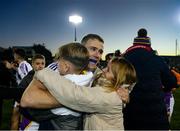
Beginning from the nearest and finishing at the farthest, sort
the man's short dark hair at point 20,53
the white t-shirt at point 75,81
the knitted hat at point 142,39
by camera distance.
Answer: the white t-shirt at point 75,81, the knitted hat at point 142,39, the man's short dark hair at point 20,53

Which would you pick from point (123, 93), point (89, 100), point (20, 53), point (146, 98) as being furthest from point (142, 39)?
point (20, 53)

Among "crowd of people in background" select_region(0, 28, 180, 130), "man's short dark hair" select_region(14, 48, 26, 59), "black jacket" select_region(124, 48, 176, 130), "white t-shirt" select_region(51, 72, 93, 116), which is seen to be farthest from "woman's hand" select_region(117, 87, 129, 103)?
"man's short dark hair" select_region(14, 48, 26, 59)

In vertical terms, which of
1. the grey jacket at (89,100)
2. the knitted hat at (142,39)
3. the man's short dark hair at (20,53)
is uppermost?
the man's short dark hair at (20,53)

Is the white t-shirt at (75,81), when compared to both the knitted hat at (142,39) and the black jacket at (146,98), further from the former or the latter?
the knitted hat at (142,39)

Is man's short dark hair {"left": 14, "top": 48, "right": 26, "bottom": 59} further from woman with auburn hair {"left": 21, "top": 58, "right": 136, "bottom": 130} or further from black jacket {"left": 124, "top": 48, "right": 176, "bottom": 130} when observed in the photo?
woman with auburn hair {"left": 21, "top": 58, "right": 136, "bottom": 130}

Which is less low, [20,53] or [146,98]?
[20,53]

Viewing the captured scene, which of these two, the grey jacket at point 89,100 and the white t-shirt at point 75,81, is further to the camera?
the white t-shirt at point 75,81

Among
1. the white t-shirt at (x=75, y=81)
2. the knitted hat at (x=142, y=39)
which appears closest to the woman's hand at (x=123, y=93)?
the white t-shirt at (x=75, y=81)

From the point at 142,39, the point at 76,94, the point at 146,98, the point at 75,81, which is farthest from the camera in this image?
the point at 142,39

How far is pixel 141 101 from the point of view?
432cm

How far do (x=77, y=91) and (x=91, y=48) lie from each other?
1.47 meters

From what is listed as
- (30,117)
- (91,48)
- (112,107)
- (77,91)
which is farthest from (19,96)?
(91,48)

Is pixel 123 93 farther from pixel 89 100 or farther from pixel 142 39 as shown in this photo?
pixel 142 39

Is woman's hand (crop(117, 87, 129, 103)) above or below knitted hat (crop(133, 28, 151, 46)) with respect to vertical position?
below
